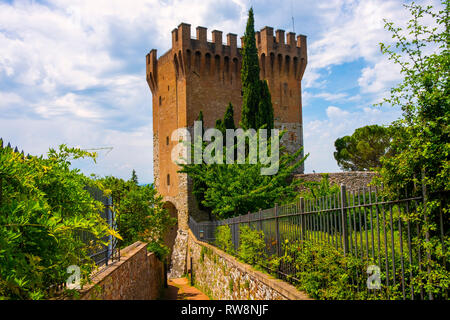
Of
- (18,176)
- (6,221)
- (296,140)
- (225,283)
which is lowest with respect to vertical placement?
(225,283)

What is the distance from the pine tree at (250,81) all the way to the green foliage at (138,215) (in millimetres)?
6699

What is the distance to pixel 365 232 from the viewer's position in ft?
14.0

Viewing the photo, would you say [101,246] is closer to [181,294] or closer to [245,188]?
[181,294]

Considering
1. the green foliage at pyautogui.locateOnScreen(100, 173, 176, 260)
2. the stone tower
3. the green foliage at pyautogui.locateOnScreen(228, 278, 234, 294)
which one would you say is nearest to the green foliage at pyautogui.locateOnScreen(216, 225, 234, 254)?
the green foliage at pyautogui.locateOnScreen(228, 278, 234, 294)

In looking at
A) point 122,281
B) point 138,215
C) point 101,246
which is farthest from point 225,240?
point 101,246

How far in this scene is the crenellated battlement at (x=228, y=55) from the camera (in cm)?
2745

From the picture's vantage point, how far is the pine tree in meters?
20.9

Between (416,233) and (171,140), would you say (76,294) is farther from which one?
(171,140)

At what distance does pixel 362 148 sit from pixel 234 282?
91.0 feet

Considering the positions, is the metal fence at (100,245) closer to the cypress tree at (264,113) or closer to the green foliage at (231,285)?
the green foliage at (231,285)

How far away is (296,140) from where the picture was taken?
29.8 meters

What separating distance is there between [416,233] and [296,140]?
26323mm

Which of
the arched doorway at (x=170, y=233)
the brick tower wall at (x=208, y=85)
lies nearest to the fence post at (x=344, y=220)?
the brick tower wall at (x=208, y=85)
